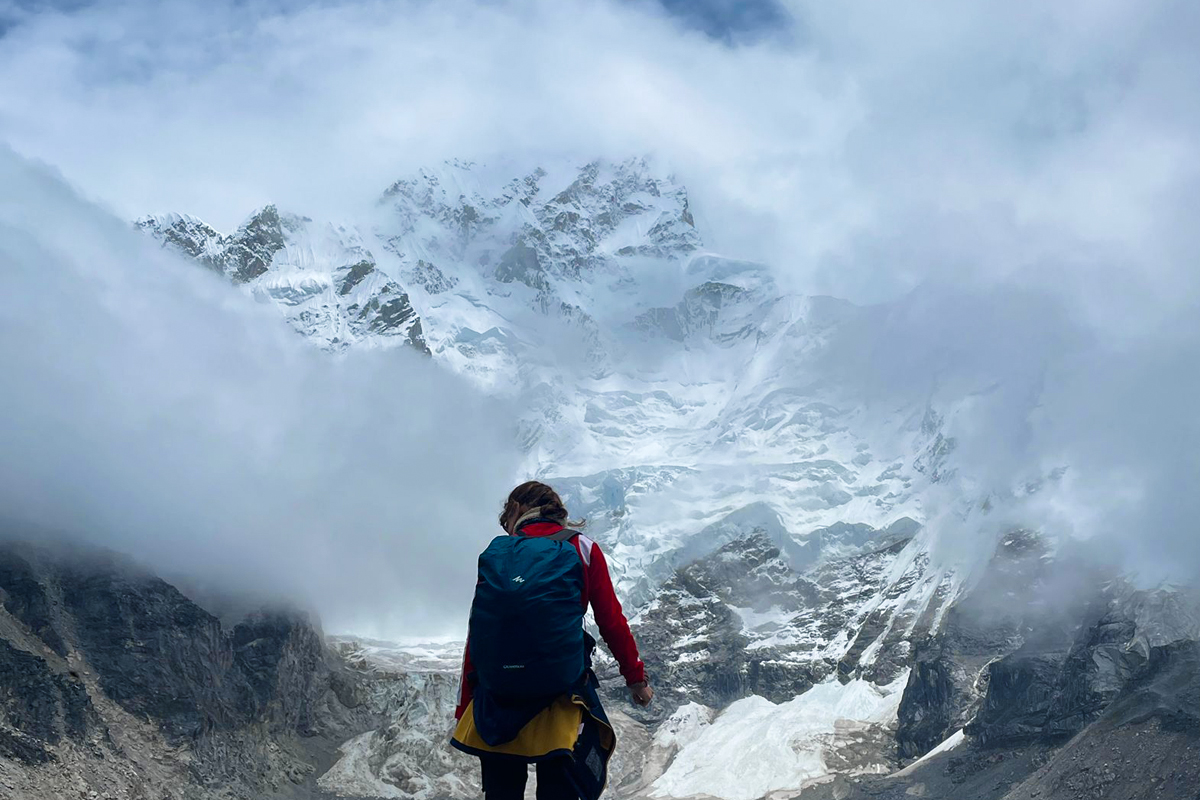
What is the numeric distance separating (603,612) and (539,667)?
0.51 meters

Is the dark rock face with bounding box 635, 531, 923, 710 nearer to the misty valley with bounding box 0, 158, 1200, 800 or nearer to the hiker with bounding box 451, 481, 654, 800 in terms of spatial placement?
the misty valley with bounding box 0, 158, 1200, 800

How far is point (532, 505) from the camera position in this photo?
255 inches

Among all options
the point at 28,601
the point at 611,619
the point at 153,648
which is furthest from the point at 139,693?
the point at 611,619

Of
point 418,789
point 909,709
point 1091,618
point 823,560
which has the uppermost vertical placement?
point 823,560

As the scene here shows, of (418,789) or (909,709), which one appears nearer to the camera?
(418,789)

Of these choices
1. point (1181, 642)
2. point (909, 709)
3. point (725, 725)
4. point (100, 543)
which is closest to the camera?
point (1181, 642)

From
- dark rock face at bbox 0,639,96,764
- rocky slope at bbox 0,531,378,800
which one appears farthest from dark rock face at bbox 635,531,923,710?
dark rock face at bbox 0,639,96,764

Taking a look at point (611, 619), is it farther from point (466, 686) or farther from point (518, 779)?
point (518, 779)

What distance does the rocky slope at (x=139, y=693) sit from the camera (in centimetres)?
7525

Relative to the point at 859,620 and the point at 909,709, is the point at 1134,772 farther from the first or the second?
the point at 859,620

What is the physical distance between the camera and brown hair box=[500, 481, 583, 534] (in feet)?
21.1

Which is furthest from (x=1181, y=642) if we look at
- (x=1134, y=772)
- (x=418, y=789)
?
(x=418, y=789)

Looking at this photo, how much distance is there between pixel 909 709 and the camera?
132m

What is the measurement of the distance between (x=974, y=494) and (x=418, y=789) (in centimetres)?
11465
